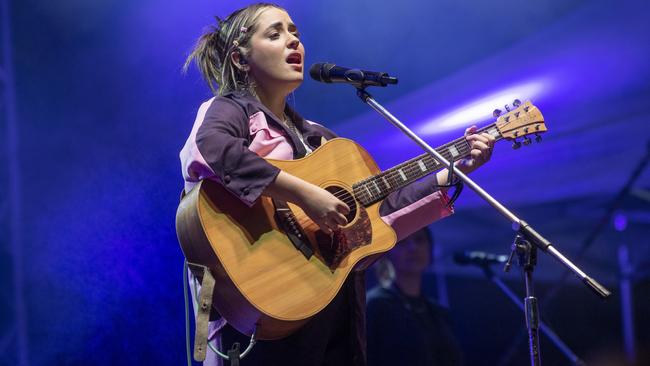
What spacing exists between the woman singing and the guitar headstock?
8 centimetres

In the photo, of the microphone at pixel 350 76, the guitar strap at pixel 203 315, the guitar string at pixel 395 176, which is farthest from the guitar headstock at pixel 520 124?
the guitar strap at pixel 203 315

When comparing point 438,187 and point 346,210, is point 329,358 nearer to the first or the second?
point 346,210

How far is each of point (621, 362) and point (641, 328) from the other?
219 mm

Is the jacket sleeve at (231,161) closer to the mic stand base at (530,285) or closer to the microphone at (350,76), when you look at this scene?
the microphone at (350,76)

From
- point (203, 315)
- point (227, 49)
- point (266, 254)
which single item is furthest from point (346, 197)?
point (227, 49)

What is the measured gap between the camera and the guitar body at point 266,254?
1835 millimetres

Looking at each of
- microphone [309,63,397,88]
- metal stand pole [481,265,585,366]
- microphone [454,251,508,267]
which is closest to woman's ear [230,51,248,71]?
microphone [309,63,397,88]

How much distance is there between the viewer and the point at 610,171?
3.64m

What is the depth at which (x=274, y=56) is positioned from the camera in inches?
91.4

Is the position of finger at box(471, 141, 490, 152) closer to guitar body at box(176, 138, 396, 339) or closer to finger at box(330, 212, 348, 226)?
guitar body at box(176, 138, 396, 339)

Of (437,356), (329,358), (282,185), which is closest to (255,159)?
(282,185)

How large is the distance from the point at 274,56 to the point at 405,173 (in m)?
0.64

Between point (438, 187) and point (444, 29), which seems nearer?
point (438, 187)

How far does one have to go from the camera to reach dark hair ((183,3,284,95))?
7.81 ft
